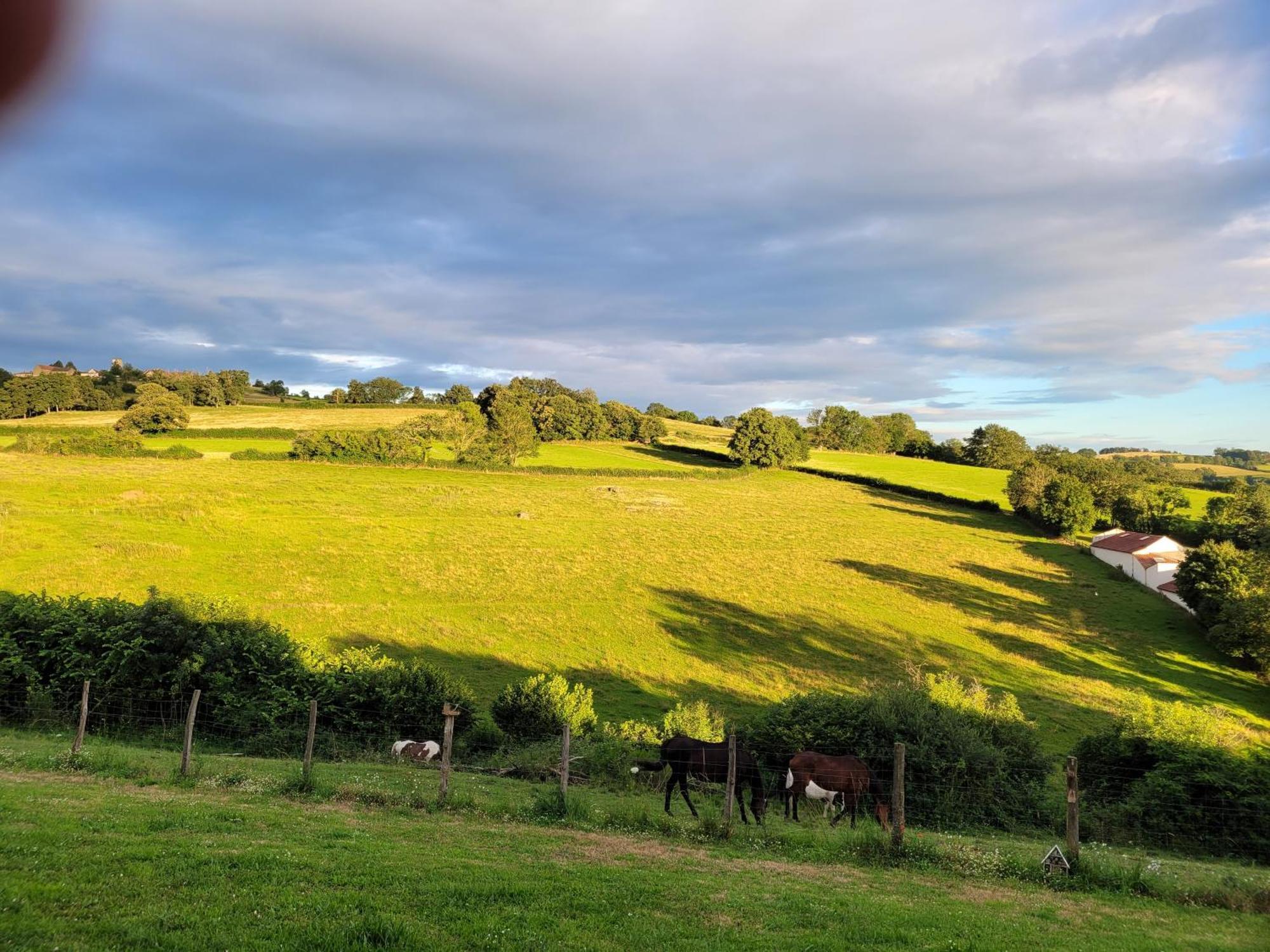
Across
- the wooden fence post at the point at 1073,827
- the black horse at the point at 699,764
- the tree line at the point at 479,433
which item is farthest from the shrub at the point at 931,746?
the tree line at the point at 479,433

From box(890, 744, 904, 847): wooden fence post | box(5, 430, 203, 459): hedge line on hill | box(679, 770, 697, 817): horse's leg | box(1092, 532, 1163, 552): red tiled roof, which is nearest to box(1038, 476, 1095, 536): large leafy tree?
box(1092, 532, 1163, 552): red tiled roof

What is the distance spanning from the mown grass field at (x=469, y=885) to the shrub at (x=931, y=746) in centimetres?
491

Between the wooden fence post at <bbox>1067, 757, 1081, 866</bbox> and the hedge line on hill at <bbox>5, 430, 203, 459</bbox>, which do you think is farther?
the hedge line on hill at <bbox>5, 430, 203, 459</bbox>

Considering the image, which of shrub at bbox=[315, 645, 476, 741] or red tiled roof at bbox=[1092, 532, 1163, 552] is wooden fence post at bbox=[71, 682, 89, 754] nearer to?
shrub at bbox=[315, 645, 476, 741]

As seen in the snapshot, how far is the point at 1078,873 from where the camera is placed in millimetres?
10555

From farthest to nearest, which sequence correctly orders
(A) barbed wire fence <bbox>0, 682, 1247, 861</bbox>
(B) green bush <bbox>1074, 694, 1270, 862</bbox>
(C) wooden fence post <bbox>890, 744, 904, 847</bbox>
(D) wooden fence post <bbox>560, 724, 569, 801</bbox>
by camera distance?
(A) barbed wire fence <bbox>0, 682, 1247, 861</bbox>, (B) green bush <bbox>1074, 694, 1270, 862</bbox>, (D) wooden fence post <bbox>560, 724, 569, 801</bbox>, (C) wooden fence post <bbox>890, 744, 904, 847</bbox>

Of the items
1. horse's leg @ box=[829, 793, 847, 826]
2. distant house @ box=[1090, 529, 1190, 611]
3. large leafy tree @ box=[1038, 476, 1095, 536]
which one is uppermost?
large leafy tree @ box=[1038, 476, 1095, 536]

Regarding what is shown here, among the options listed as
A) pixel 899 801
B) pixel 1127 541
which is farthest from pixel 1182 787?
pixel 1127 541

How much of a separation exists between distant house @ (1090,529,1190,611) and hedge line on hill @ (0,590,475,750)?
2336 inches

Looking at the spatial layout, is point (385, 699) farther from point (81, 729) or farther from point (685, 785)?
point (685, 785)

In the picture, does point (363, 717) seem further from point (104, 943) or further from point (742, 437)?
point (742, 437)

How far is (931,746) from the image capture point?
17969mm

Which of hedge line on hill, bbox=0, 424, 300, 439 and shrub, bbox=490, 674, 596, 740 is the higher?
hedge line on hill, bbox=0, 424, 300, 439

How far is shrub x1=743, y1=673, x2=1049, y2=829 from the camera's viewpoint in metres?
17.5
